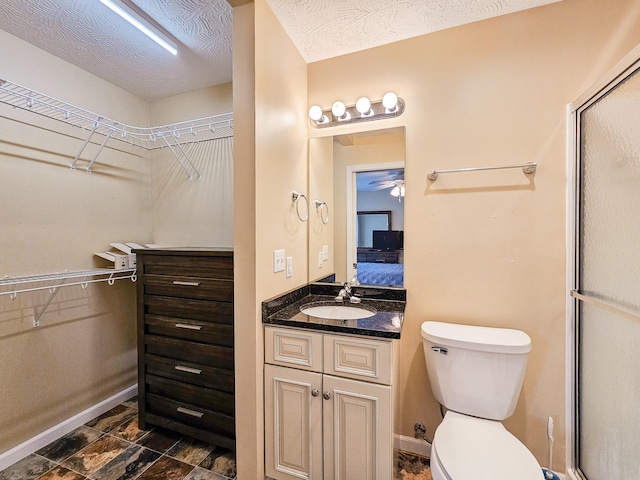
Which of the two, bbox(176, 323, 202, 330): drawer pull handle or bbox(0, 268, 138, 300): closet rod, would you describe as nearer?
bbox(0, 268, 138, 300): closet rod

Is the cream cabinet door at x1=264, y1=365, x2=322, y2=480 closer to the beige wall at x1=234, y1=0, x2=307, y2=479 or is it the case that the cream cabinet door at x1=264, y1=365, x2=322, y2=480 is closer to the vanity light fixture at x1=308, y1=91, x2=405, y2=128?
the beige wall at x1=234, y1=0, x2=307, y2=479

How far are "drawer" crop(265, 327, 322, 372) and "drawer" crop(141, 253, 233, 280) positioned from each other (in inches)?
17.1

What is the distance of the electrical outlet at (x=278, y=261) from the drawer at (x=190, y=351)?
54 cm

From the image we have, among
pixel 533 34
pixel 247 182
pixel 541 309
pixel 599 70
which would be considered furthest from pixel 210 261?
pixel 599 70

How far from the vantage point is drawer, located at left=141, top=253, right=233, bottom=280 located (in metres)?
1.65

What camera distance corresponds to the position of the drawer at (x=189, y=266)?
165 cm

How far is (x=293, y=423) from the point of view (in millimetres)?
1434

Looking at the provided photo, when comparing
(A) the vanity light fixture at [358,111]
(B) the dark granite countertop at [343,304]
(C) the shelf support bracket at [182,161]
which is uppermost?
(A) the vanity light fixture at [358,111]

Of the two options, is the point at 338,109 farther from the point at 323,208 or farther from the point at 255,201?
the point at 255,201

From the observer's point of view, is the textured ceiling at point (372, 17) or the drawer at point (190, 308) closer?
the textured ceiling at point (372, 17)

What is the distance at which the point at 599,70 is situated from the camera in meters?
1.45


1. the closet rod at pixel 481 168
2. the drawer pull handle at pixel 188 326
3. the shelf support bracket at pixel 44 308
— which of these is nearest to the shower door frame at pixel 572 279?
the closet rod at pixel 481 168

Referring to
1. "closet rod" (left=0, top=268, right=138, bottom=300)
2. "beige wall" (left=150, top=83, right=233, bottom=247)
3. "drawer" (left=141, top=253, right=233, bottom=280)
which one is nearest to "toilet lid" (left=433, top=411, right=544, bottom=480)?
"drawer" (left=141, top=253, right=233, bottom=280)

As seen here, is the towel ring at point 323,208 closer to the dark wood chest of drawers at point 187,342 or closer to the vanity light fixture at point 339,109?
the vanity light fixture at point 339,109
